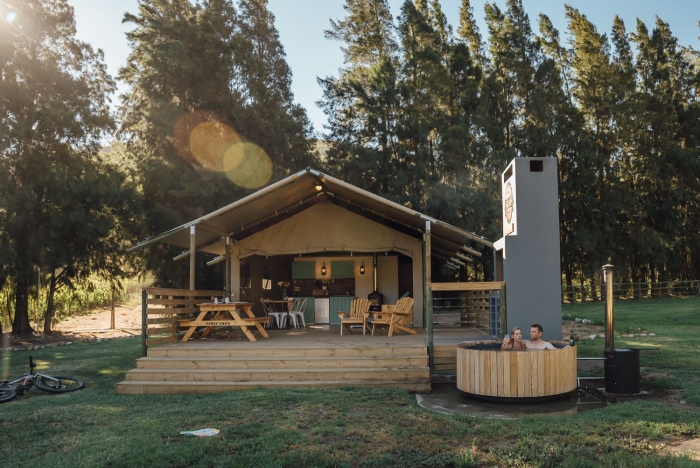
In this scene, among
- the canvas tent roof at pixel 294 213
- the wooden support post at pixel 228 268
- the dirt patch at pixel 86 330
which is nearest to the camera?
the canvas tent roof at pixel 294 213

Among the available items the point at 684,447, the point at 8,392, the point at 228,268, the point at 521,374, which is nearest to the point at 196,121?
the point at 228,268

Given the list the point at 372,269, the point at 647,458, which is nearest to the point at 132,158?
the point at 372,269

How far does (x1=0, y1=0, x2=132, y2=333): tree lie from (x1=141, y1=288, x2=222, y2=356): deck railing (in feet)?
21.6

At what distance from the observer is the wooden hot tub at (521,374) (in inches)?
239

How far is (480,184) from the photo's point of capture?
21266 mm

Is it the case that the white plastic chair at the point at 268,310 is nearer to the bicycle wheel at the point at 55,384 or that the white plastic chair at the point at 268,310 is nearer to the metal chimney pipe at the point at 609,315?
the bicycle wheel at the point at 55,384

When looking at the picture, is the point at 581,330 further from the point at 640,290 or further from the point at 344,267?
the point at 640,290

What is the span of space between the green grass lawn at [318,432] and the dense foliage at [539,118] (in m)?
15.4

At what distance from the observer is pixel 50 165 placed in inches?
599

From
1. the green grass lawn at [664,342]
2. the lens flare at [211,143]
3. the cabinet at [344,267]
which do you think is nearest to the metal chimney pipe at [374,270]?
the cabinet at [344,267]

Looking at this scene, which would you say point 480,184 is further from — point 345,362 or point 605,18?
point 345,362

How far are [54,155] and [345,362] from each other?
11903mm

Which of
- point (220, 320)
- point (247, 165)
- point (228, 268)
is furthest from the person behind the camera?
point (247, 165)

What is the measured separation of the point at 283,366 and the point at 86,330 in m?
12.2
